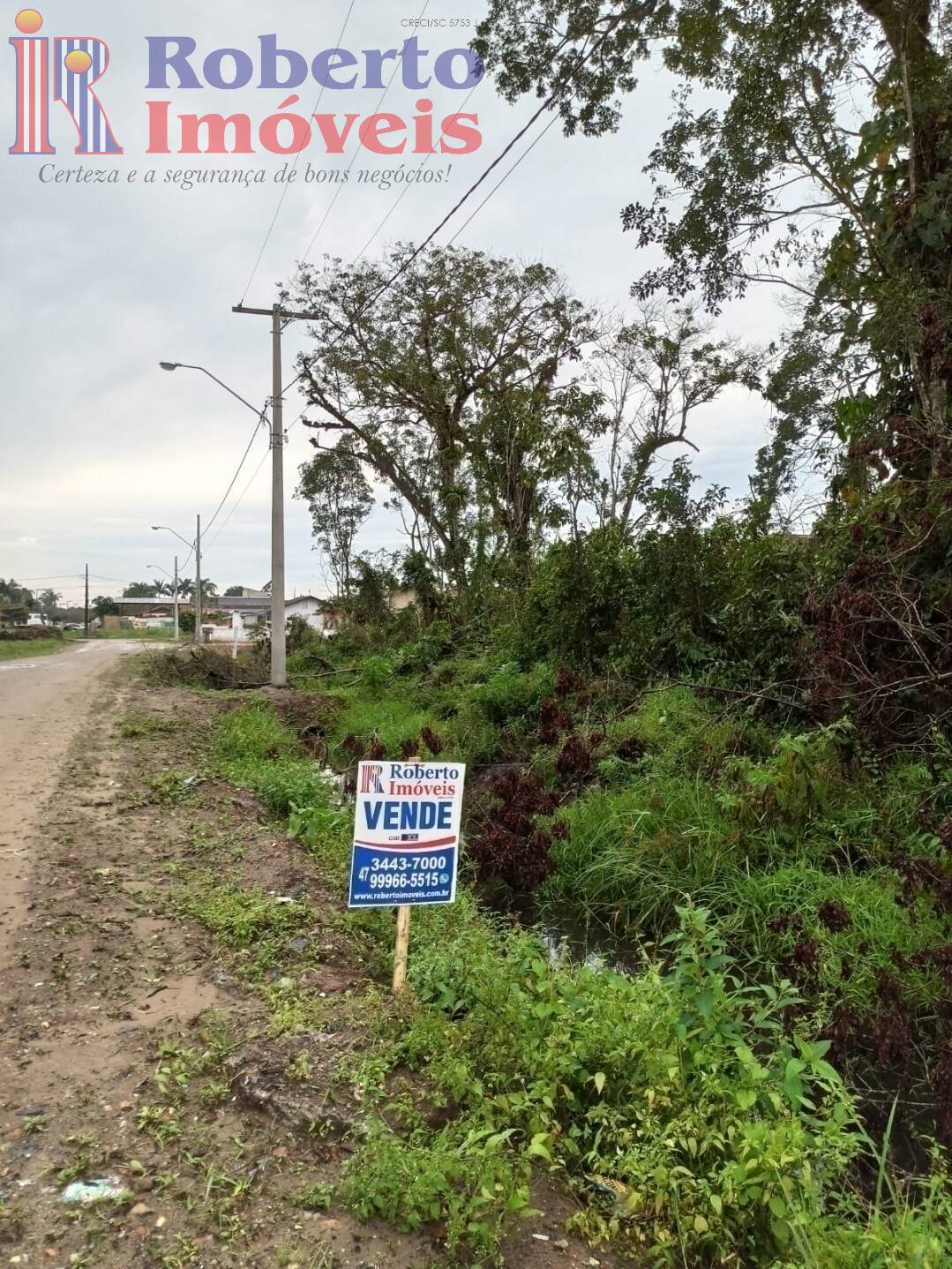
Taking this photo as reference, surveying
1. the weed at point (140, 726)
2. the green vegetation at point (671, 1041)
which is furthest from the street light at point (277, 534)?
the green vegetation at point (671, 1041)

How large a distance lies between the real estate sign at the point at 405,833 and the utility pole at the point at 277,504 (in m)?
11.7

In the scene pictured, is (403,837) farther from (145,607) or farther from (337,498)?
(145,607)

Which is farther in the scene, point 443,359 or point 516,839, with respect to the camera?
point 443,359

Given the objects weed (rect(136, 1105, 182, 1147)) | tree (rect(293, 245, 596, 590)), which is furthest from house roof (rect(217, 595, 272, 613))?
weed (rect(136, 1105, 182, 1147))

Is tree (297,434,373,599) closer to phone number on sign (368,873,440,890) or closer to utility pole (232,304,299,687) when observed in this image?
utility pole (232,304,299,687)

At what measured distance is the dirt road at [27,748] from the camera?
456 cm

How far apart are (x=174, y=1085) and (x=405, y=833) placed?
1.26 m

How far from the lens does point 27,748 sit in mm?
8148

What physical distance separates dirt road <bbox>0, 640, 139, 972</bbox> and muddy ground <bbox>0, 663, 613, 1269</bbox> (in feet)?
0.21

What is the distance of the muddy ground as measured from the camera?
2129 mm

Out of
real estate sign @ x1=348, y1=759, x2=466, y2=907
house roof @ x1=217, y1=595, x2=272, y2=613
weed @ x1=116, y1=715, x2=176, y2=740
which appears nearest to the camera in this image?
real estate sign @ x1=348, y1=759, x2=466, y2=907

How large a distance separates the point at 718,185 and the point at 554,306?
1128 cm

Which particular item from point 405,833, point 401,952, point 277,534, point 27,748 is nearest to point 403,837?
point 405,833

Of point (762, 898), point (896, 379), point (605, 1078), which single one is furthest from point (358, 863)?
point (896, 379)
